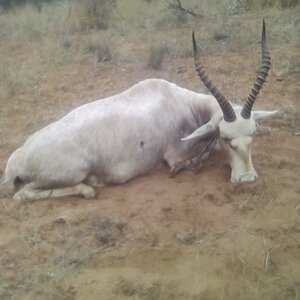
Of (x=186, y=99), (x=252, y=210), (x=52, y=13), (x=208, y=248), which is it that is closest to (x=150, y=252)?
(x=208, y=248)

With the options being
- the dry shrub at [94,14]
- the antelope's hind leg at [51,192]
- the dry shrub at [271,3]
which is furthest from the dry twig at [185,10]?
the antelope's hind leg at [51,192]

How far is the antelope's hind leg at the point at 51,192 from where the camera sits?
6176mm

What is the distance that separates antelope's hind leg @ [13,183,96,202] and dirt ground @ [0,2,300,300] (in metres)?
0.10

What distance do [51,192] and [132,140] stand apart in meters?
0.97

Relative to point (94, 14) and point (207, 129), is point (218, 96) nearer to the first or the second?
point (207, 129)

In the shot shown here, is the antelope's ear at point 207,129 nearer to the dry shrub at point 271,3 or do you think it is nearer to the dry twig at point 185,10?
the dry twig at point 185,10

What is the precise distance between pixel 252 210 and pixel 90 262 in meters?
1.56

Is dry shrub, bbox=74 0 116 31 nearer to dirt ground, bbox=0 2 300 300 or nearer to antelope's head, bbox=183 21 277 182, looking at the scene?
dirt ground, bbox=0 2 300 300

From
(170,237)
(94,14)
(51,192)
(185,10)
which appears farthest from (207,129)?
(94,14)

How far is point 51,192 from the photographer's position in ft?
20.5

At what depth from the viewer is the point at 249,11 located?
518 inches

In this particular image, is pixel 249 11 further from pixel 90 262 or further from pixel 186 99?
pixel 90 262

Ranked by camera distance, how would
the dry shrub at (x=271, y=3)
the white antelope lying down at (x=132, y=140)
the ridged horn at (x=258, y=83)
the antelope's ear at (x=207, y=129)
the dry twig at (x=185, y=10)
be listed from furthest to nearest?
the dry twig at (x=185, y=10)
the dry shrub at (x=271, y=3)
the antelope's ear at (x=207, y=129)
the white antelope lying down at (x=132, y=140)
the ridged horn at (x=258, y=83)

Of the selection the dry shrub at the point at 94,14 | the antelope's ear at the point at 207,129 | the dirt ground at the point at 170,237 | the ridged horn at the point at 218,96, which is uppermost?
the ridged horn at the point at 218,96
